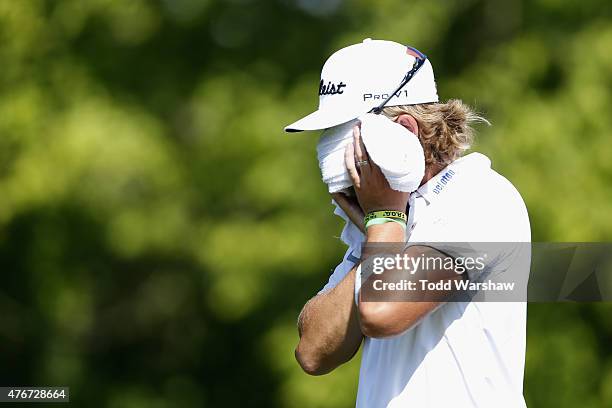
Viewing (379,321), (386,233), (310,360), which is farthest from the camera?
(310,360)

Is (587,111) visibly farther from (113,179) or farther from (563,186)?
(113,179)

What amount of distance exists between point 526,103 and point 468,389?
20.6 ft

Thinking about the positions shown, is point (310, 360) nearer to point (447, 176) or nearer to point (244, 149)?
point (447, 176)

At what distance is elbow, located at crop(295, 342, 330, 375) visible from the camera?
10.5ft

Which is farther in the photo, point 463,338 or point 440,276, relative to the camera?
point 463,338

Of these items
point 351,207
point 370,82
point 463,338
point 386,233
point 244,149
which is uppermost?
point 244,149

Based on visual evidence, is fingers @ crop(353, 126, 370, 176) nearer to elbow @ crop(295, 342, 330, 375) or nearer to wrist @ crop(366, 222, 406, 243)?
wrist @ crop(366, 222, 406, 243)

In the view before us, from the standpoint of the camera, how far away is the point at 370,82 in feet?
10.7

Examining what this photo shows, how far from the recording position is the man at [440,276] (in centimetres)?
297

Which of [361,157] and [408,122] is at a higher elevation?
[408,122]

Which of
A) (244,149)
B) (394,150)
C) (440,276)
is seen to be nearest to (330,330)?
(440,276)

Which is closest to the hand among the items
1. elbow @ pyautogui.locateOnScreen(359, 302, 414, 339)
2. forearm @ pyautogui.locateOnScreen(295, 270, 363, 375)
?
forearm @ pyautogui.locateOnScreen(295, 270, 363, 375)

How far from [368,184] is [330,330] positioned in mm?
446

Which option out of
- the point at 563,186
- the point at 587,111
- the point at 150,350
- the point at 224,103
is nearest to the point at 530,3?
the point at 587,111
